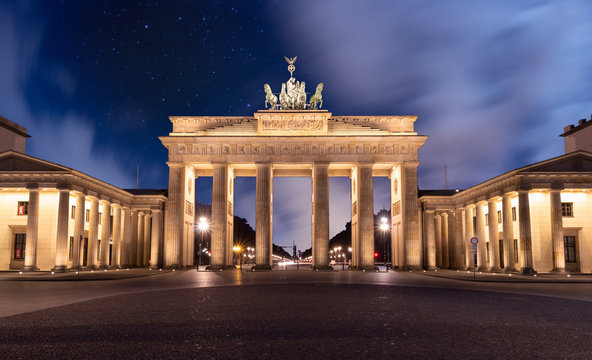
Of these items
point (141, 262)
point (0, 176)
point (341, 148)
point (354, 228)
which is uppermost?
point (341, 148)

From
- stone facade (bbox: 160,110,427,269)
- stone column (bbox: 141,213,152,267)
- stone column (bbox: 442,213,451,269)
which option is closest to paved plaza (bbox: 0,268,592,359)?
stone facade (bbox: 160,110,427,269)

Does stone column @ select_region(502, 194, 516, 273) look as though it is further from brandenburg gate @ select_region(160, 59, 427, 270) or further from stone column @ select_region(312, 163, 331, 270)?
stone column @ select_region(312, 163, 331, 270)

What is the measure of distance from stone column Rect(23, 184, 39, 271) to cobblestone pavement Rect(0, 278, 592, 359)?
104ft

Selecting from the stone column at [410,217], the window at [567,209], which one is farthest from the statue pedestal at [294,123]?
the window at [567,209]

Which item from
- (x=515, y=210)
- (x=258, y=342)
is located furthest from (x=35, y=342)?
(x=515, y=210)

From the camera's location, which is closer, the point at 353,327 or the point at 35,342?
the point at 35,342

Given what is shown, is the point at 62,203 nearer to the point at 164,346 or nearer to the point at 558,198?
the point at 164,346

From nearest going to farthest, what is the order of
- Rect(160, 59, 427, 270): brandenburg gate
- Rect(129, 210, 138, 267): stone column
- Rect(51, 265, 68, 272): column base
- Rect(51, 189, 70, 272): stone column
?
Rect(51, 265, 68, 272): column base → Rect(51, 189, 70, 272): stone column → Rect(160, 59, 427, 270): brandenburg gate → Rect(129, 210, 138, 267): stone column

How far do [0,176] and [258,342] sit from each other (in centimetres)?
4434

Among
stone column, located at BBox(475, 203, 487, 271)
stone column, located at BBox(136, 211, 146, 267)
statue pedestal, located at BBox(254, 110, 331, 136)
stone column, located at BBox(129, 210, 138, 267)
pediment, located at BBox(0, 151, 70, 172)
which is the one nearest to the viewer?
pediment, located at BBox(0, 151, 70, 172)

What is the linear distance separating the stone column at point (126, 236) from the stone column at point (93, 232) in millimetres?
7203

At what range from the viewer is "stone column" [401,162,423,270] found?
184 feet

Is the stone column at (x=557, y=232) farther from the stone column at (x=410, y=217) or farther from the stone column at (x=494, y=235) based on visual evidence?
the stone column at (x=410, y=217)

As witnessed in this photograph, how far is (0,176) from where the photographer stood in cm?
4491
